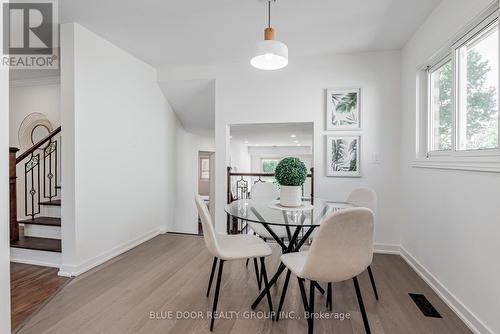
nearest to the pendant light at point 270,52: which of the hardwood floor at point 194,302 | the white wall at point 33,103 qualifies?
the hardwood floor at point 194,302

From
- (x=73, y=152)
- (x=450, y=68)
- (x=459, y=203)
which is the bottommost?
(x=459, y=203)

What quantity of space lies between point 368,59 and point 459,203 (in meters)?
2.09

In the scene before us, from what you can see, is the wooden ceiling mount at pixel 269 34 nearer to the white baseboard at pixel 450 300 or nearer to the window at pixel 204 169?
the white baseboard at pixel 450 300

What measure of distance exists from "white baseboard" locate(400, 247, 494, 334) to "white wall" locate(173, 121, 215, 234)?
3487 millimetres

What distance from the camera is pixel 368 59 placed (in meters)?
3.26

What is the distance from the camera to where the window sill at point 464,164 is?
1564mm

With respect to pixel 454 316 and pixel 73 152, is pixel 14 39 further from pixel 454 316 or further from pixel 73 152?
pixel 454 316

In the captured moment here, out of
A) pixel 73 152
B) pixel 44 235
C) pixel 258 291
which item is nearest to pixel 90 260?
pixel 44 235

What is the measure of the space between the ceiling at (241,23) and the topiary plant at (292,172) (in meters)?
1.37

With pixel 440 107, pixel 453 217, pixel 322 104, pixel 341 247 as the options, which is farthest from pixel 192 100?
pixel 453 217

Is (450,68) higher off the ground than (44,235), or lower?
higher

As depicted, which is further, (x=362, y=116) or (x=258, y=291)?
(x=362, y=116)

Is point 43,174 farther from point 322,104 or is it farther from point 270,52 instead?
point 322,104

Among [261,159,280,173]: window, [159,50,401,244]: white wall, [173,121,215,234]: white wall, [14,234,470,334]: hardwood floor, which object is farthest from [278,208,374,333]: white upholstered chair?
[261,159,280,173]: window
